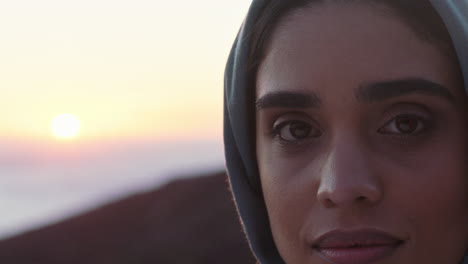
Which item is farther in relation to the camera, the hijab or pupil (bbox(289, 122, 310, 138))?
the hijab

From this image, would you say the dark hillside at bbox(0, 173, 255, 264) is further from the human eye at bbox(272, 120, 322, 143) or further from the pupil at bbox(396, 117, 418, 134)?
the pupil at bbox(396, 117, 418, 134)

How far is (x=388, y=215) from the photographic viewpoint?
7.04ft

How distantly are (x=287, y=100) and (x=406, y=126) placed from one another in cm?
40

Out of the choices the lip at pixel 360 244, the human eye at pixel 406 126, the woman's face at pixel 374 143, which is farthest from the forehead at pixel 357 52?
the lip at pixel 360 244

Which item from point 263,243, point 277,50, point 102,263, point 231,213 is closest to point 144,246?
point 102,263

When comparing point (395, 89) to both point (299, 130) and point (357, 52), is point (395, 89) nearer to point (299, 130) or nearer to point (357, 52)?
point (357, 52)

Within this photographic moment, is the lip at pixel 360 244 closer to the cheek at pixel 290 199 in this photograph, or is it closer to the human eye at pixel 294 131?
the cheek at pixel 290 199

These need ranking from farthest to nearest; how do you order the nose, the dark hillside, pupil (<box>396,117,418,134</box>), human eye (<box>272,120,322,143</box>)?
the dark hillside
human eye (<box>272,120,322,143</box>)
pupil (<box>396,117,418,134</box>)
the nose

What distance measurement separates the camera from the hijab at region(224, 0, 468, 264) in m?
2.65

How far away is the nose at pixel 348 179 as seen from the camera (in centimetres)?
212

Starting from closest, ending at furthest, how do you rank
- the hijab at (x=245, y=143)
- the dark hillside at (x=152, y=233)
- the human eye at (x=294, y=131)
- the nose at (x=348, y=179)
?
the nose at (x=348, y=179), the human eye at (x=294, y=131), the hijab at (x=245, y=143), the dark hillside at (x=152, y=233)

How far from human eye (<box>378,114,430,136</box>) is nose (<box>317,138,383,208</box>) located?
12cm

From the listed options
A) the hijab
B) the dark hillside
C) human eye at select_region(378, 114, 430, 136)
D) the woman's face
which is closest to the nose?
the woman's face

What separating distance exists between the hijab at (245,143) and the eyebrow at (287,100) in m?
0.15
